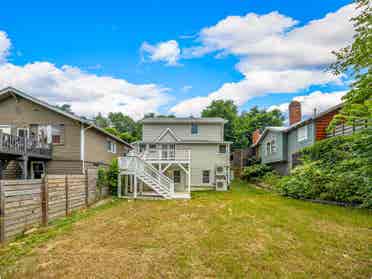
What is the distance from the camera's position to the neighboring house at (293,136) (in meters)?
15.9

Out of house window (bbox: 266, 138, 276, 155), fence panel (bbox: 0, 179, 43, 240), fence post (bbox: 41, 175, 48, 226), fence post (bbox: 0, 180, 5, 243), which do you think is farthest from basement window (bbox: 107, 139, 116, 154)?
house window (bbox: 266, 138, 276, 155)

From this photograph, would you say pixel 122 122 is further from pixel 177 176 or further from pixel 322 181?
pixel 322 181

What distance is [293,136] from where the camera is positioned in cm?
1961

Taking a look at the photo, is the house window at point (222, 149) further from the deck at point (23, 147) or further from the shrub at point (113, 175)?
the deck at point (23, 147)

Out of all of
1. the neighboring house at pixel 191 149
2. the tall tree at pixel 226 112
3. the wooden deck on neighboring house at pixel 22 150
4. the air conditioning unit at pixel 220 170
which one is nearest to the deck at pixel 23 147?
the wooden deck on neighboring house at pixel 22 150

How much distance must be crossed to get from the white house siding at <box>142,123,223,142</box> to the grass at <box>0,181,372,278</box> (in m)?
11.8

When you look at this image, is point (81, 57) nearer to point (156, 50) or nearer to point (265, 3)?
point (156, 50)

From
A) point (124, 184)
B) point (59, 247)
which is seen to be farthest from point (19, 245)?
point (124, 184)

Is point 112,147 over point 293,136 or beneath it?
beneath

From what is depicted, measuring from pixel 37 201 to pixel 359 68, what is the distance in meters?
9.95

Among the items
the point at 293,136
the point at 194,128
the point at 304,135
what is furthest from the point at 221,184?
the point at 293,136

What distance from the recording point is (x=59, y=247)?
17.5ft

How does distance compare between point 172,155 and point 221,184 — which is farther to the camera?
point 221,184

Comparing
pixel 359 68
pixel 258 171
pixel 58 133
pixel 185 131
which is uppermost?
pixel 359 68
